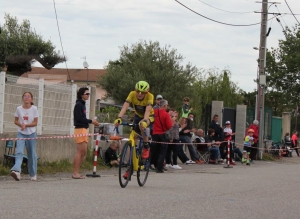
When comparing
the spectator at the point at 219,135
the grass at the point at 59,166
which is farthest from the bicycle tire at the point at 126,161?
the spectator at the point at 219,135

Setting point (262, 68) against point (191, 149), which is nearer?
point (191, 149)

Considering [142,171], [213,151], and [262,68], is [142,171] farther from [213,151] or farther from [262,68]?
[262,68]

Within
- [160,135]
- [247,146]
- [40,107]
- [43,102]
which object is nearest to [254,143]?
[247,146]

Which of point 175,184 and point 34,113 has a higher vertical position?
point 34,113

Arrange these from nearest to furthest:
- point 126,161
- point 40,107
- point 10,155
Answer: point 126,161, point 10,155, point 40,107

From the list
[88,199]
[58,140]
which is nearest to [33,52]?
[58,140]

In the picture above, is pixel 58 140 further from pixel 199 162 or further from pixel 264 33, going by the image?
pixel 264 33

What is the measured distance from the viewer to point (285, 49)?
2248 inches

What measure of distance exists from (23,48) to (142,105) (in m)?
32.3

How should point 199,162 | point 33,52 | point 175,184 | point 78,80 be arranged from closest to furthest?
point 175,184 < point 199,162 < point 33,52 < point 78,80

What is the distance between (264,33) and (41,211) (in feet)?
80.7

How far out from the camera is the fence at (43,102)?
629 inches

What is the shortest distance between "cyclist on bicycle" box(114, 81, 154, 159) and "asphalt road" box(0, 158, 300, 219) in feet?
3.09

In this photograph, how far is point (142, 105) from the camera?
12.1m
